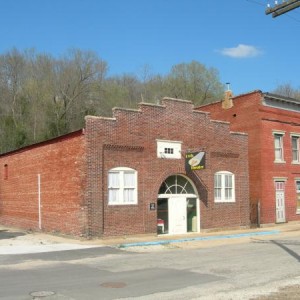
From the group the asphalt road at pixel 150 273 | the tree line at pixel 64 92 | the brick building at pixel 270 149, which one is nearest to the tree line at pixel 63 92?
the tree line at pixel 64 92

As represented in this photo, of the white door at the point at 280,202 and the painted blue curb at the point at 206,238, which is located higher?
the white door at the point at 280,202

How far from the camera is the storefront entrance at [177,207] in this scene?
82.2 feet

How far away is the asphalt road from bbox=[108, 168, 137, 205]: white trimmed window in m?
4.25

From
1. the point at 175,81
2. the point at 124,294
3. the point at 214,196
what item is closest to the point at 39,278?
the point at 124,294

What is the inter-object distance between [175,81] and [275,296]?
53.8m

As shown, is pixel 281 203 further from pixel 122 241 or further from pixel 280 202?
pixel 122 241

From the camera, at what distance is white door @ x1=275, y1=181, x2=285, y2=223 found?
1257 inches

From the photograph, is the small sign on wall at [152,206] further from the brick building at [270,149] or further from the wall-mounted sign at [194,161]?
the brick building at [270,149]

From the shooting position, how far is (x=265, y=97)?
3139 cm

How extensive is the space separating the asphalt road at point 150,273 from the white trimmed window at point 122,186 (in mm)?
4245

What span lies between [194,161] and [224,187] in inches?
152

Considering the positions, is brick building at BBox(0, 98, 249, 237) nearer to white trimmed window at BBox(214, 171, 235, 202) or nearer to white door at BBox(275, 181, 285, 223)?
white trimmed window at BBox(214, 171, 235, 202)

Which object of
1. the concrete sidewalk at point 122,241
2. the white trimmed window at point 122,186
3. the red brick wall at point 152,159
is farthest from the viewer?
the white trimmed window at point 122,186

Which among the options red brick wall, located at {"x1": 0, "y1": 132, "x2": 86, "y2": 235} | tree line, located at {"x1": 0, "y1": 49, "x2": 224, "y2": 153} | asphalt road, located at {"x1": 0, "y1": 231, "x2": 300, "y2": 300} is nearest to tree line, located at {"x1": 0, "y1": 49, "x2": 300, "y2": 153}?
tree line, located at {"x1": 0, "y1": 49, "x2": 224, "y2": 153}
